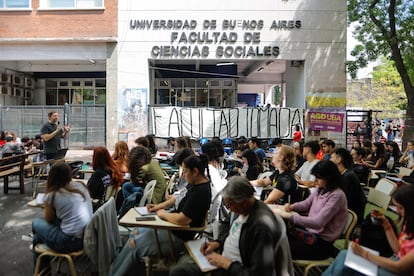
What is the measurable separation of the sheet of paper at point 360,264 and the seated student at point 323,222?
586 mm

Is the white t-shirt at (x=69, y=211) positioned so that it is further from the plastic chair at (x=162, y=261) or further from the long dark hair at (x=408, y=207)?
the long dark hair at (x=408, y=207)

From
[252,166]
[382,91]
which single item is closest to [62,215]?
[252,166]

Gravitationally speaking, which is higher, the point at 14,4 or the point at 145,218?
the point at 14,4

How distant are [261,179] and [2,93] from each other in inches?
683

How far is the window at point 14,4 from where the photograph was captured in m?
15.7

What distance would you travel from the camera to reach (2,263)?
14.8ft

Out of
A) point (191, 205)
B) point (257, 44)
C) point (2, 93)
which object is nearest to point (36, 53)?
point (2, 93)

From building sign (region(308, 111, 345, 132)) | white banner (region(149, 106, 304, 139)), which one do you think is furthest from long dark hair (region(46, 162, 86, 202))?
building sign (region(308, 111, 345, 132))

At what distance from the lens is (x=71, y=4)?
15.6 meters

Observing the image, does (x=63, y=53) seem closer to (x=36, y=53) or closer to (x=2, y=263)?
(x=36, y=53)

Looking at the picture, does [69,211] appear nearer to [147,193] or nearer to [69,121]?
[147,193]

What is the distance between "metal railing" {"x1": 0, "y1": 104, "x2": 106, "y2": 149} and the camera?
51.9 ft

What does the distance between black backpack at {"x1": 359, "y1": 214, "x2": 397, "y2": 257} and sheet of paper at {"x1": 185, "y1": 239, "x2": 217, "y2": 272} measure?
155 centimetres

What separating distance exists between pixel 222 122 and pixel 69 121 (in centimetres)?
664
